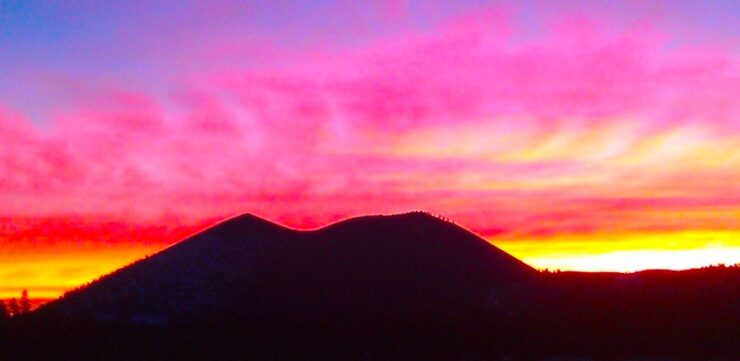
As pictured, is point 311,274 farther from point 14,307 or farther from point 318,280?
point 14,307

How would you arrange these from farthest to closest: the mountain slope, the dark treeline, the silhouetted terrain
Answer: the mountain slope, the silhouetted terrain, the dark treeline

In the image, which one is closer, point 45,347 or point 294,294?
point 45,347

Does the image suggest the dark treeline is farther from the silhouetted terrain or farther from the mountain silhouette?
the mountain silhouette

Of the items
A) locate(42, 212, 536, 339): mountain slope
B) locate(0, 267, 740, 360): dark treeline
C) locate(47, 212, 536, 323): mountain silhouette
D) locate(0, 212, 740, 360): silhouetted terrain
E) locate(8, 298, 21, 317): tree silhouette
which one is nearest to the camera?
locate(0, 267, 740, 360): dark treeline

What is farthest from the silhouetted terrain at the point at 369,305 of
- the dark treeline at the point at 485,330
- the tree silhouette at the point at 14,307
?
the tree silhouette at the point at 14,307

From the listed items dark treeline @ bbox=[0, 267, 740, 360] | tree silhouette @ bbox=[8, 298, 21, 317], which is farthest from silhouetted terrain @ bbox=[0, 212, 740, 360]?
tree silhouette @ bbox=[8, 298, 21, 317]

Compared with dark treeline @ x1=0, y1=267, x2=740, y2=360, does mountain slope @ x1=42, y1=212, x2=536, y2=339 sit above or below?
above

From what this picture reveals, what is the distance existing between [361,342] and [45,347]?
17235 millimetres

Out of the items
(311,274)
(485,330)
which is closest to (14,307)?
(311,274)

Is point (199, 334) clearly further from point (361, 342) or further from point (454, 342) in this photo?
point (454, 342)

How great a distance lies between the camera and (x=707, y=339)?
53.2 metres

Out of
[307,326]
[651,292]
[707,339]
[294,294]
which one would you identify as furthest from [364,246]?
[707,339]

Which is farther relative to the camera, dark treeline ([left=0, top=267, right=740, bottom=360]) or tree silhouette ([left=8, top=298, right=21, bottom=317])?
tree silhouette ([left=8, top=298, right=21, bottom=317])

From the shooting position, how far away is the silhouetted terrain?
55375mm
